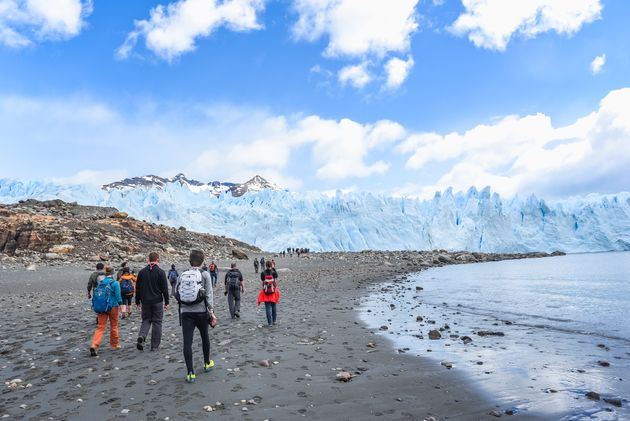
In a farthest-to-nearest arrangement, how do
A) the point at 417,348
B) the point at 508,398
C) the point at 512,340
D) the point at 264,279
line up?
the point at 264,279 < the point at 512,340 < the point at 417,348 < the point at 508,398

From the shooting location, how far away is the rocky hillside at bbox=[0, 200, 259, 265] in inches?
998

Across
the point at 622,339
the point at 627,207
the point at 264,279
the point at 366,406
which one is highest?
the point at 627,207

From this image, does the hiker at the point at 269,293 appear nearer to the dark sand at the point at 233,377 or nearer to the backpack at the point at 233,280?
the dark sand at the point at 233,377

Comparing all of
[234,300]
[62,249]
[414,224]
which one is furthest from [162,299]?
[414,224]

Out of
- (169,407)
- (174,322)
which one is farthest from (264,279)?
(169,407)

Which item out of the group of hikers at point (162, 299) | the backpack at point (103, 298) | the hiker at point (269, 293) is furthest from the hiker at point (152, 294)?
the hiker at point (269, 293)

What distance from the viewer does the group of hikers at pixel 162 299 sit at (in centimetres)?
557

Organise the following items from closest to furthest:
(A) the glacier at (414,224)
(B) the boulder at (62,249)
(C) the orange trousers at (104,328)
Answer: (C) the orange trousers at (104,328), (B) the boulder at (62,249), (A) the glacier at (414,224)

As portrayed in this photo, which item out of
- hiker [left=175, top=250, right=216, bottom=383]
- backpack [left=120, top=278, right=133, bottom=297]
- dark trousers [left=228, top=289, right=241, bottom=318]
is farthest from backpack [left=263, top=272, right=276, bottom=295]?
hiker [left=175, top=250, right=216, bottom=383]

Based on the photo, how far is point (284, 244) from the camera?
64562 mm

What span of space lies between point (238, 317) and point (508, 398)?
7.07m

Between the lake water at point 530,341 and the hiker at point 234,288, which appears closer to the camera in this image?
the lake water at point 530,341

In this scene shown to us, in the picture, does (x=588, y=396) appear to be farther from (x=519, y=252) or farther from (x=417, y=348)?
(x=519, y=252)

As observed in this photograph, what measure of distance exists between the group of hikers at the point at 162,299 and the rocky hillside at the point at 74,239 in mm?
15758
